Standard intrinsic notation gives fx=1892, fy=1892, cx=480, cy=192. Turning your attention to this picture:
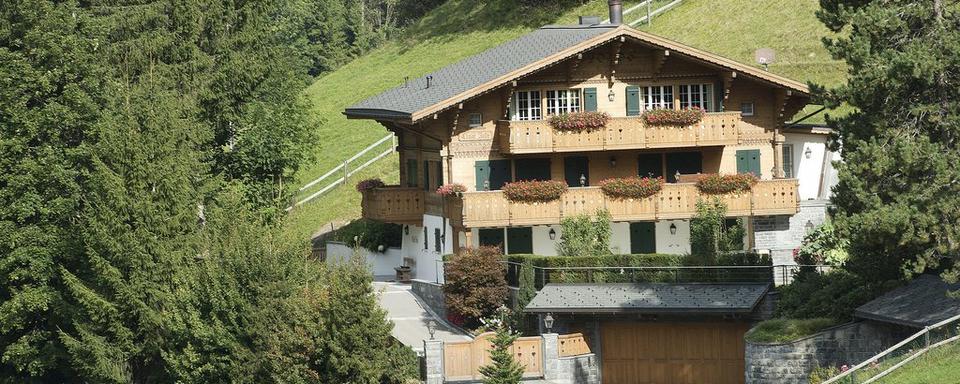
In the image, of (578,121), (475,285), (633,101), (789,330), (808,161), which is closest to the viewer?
(789,330)

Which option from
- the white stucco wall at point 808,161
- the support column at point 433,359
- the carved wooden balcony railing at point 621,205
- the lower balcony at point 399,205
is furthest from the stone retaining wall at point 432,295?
the white stucco wall at point 808,161

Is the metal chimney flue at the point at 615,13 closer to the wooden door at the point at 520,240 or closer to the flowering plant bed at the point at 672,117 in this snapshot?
Answer: the flowering plant bed at the point at 672,117

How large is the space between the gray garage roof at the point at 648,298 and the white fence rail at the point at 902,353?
8356mm

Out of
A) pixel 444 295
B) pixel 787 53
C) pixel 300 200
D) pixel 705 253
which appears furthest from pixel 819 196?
pixel 300 200

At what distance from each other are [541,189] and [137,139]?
11.5 meters

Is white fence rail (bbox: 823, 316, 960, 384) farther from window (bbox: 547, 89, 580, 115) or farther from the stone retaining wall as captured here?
window (bbox: 547, 89, 580, 115)

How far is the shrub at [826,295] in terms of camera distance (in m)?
44.9

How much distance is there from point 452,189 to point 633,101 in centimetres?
633

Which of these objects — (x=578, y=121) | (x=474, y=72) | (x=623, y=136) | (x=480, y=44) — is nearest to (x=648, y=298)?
(x=623, y=136)

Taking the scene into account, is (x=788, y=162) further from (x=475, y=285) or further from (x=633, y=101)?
(x=475, y=285)

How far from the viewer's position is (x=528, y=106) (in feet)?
187

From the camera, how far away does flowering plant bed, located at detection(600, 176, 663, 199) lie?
54.5 metres

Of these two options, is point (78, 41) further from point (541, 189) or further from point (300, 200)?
point (300, 200)

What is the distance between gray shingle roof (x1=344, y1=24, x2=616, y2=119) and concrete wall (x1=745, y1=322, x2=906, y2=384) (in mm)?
14355
